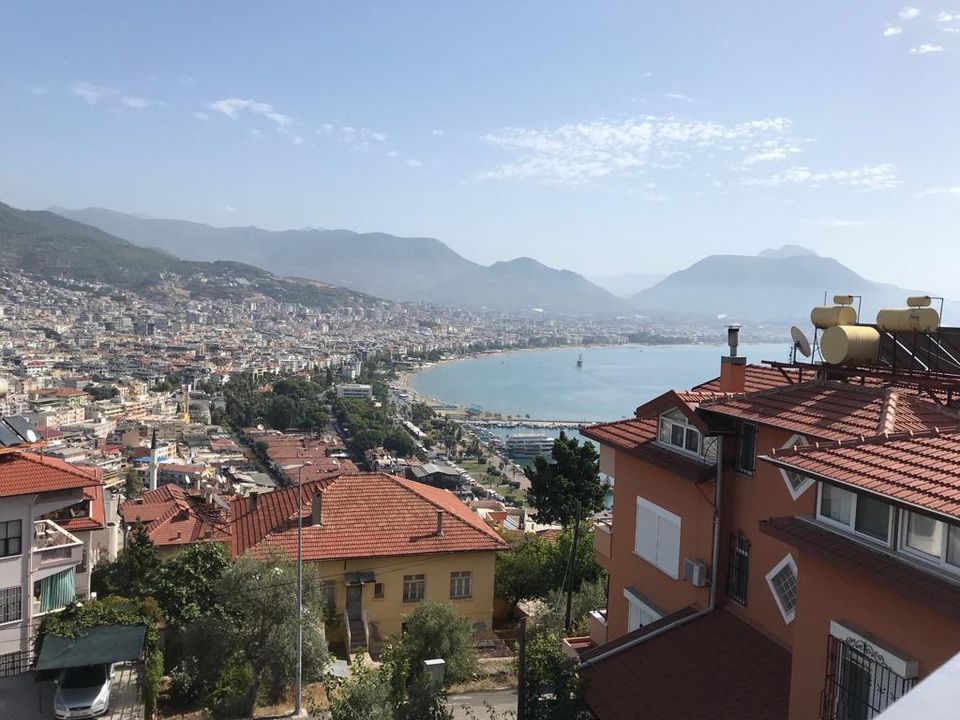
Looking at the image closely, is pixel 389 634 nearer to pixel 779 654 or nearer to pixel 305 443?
pixel 779 654

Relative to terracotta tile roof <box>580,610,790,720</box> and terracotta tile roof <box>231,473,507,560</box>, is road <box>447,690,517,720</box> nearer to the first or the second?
terracotta tile roof <box>580,610,790,720</box>

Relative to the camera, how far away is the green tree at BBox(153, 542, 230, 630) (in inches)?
340

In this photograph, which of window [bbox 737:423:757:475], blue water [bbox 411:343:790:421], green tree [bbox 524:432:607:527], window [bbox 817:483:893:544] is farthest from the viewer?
blue water [bbox 411:343:790:421]

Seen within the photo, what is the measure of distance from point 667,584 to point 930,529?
3.65m

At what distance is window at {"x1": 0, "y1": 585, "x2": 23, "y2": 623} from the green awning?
946 millimetres

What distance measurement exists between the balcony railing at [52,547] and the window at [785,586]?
27.0ft

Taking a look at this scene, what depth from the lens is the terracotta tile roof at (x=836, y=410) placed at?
4078 millimetres

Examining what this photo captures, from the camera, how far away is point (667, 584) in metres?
6.41

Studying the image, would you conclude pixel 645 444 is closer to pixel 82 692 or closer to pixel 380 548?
pixel 380 548

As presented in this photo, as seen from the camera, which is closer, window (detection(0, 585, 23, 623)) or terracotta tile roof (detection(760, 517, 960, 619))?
terracotta tile roof (detection(760, 517, 960, 619))

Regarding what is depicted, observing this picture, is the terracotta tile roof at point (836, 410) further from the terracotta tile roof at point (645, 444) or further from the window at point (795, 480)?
the terracotta tile roof at point (645, 444)

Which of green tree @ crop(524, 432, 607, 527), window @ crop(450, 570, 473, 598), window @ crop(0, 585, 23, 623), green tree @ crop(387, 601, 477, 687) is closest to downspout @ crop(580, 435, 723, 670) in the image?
green tree @ crop(387, 601, 477, 687)

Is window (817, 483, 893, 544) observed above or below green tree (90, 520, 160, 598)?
above

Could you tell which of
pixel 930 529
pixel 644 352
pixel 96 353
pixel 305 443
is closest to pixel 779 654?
pixel 930 529
